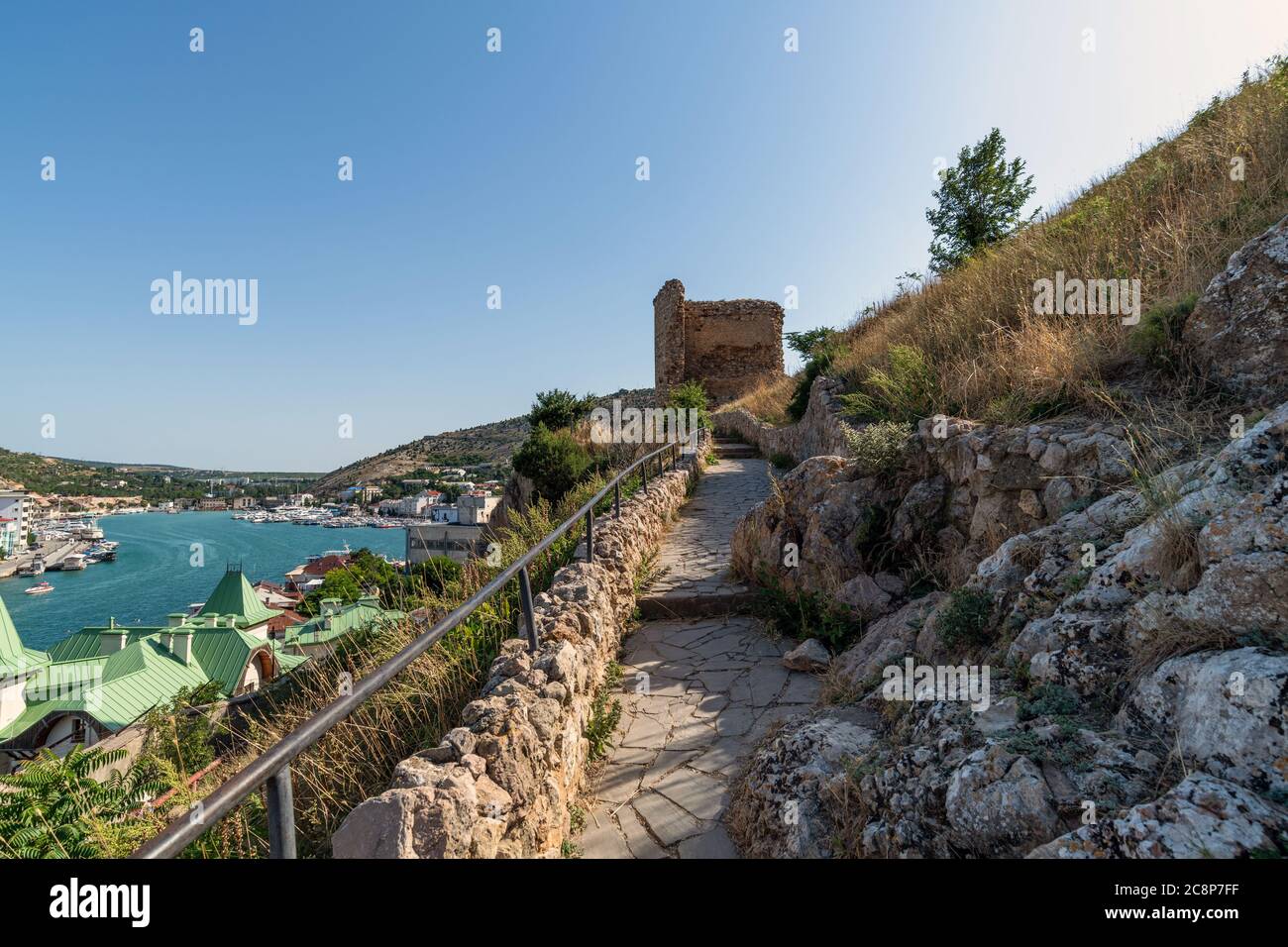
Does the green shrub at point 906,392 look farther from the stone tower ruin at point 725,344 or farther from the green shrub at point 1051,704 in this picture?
the stone tower ruin at point 725,344

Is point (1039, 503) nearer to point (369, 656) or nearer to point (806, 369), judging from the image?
point (369, 656)

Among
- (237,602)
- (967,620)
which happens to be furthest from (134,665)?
(967,620)

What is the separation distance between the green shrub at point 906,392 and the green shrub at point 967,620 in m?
3.51

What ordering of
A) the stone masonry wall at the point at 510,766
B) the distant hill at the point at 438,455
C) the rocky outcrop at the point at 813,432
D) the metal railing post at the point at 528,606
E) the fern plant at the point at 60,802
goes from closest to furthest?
the stone masonry wall at the point at 510,766
the metal railing post at the point at 528,606
the fern plant at the point at 60,802
the rocky outcrop at the point at 813,432
the distant hill at the point at 438,455

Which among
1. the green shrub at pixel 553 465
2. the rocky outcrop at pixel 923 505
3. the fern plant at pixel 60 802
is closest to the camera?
the fern plant at pixel 60 802

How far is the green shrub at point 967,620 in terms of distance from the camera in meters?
2.77

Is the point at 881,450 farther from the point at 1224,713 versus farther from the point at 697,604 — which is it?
the point at 1224,713

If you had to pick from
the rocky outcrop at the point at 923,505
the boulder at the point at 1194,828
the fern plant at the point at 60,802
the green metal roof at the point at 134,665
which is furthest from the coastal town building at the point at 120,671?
the boulder at the point at 1194,828

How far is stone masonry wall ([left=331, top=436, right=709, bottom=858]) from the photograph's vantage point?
72.1 inches

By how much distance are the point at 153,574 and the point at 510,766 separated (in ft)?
235

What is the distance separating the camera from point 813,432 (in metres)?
10.5

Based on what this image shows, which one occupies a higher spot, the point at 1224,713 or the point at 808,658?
the point at 1224,713
